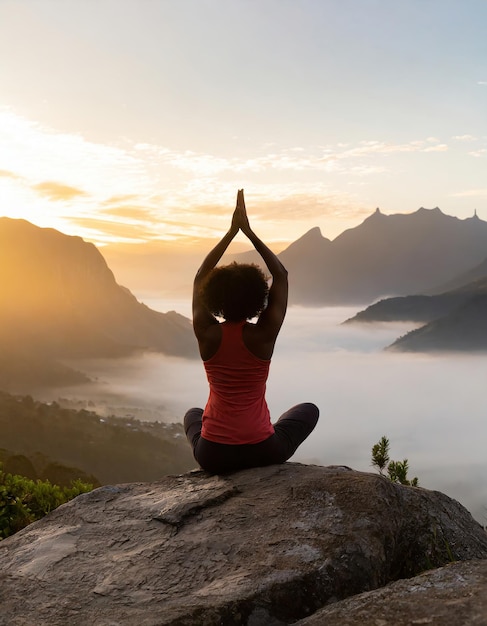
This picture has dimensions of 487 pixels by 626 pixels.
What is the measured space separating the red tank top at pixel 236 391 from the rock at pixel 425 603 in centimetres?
226

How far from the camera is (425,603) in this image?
2.89 meters

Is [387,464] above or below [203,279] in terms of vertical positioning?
below

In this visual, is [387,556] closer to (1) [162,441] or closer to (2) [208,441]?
(2) [208,441]

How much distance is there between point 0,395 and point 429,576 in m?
134

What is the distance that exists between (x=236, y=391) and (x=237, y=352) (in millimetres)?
397

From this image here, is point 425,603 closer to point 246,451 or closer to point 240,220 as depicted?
point 246,451

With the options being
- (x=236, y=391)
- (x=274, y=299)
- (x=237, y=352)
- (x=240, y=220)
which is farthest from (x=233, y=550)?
(x=240, y=220)

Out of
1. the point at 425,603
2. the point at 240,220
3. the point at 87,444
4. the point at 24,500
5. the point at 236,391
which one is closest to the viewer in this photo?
the point at 425,603

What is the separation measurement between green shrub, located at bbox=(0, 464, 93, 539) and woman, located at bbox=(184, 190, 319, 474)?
11.8 feet

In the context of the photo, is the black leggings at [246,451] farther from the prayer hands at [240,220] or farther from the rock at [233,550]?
the prayer hands at [240,220]

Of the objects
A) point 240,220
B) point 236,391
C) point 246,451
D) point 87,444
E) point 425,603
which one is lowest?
point 87,444

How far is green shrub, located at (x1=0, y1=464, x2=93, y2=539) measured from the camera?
768 centimetres

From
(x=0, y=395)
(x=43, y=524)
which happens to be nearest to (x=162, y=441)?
(x=0, y=395)

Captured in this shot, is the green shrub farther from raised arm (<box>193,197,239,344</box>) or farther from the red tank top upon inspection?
raised arm (<box>193,197,239,344</box>)
